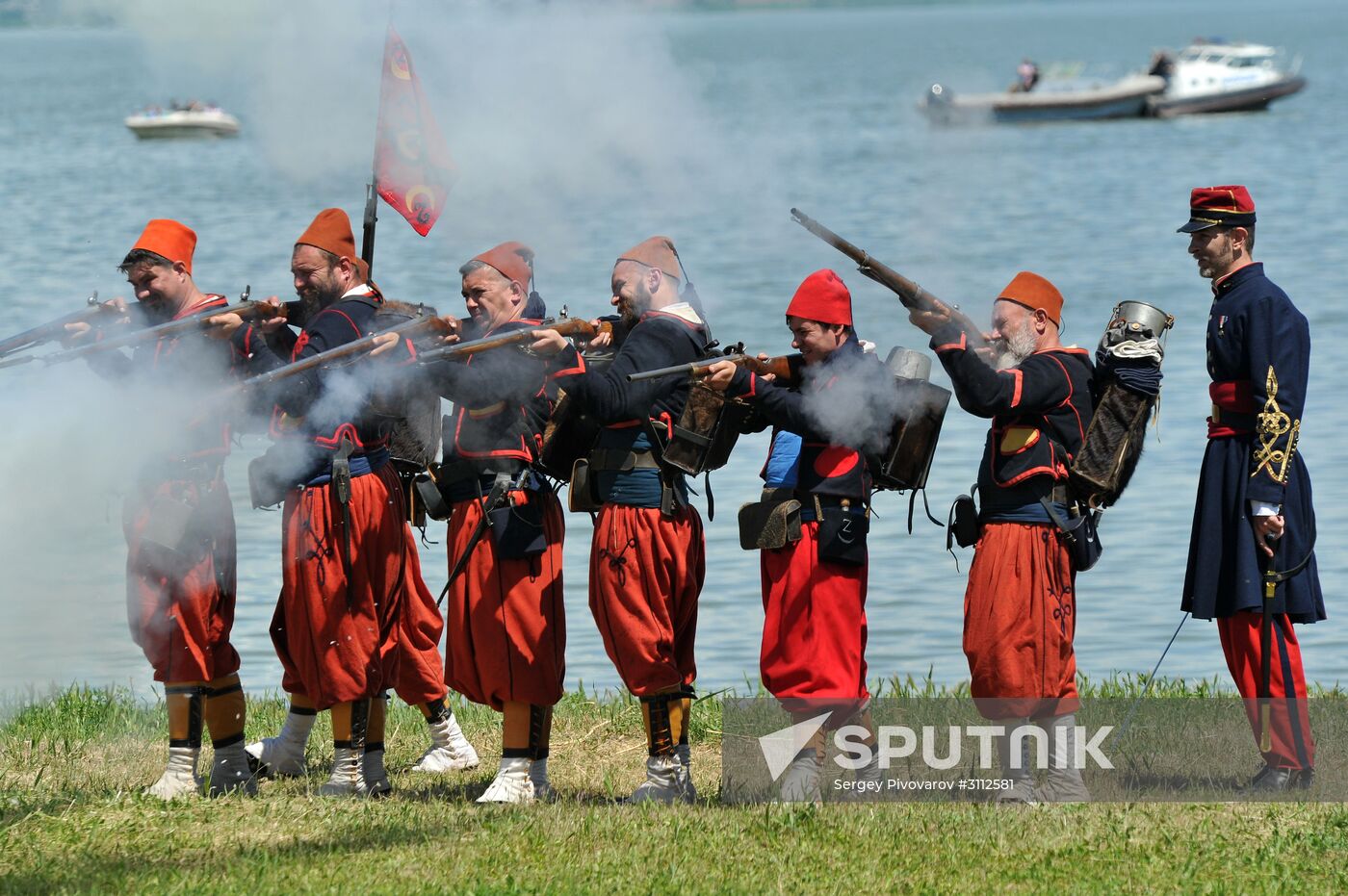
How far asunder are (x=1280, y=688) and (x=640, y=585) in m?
2.73

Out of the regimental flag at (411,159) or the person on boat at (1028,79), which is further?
the person on boat at (1028,79)

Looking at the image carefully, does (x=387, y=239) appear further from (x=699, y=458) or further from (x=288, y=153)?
(x=699, y=458)

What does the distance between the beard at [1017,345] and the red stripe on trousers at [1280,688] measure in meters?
1.44

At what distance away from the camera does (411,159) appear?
970cm

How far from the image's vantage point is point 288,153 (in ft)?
35.2

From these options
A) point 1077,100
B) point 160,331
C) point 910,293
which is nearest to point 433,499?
point 160,331

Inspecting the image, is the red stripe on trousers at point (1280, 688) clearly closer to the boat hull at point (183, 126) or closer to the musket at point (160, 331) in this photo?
the musket at point (160, 331)

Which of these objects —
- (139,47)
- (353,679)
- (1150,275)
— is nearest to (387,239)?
(1150,275)

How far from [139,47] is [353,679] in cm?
405

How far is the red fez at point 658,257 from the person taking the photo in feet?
29.2

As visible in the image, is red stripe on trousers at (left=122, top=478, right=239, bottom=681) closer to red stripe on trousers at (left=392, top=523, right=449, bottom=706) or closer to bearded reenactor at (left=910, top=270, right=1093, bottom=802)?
red stripe on trousers at (left=392, top=523, right=449, bottom=706)

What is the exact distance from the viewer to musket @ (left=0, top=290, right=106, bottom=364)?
29.3 feet

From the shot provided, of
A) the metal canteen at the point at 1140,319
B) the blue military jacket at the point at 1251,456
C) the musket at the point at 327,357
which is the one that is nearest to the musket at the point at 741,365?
the musket at the point at 327,357

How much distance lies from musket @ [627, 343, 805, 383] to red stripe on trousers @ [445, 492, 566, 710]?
0.86 metres
